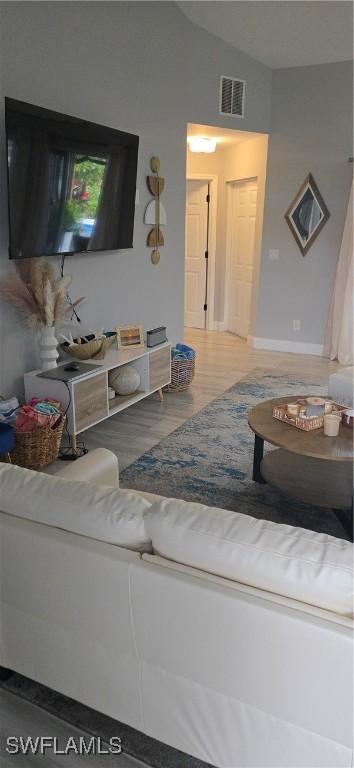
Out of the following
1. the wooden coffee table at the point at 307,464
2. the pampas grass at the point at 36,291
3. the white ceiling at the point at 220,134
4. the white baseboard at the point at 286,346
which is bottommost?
the white baseboard at the point at 286,346

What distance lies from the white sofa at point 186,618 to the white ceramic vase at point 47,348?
2.09m

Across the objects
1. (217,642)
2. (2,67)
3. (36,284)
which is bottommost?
(217,642)

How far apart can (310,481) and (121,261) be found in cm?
253

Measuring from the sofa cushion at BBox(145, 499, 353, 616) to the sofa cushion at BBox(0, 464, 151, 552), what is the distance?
5 centimetres

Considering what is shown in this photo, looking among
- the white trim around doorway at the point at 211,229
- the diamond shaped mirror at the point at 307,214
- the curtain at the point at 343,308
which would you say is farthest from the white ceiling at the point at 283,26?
the white trim around doorway at the point at 211,229

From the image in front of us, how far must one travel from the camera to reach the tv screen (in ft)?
10.4

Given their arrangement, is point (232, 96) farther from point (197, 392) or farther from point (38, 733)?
point (38, 733)

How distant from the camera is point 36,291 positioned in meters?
3.38

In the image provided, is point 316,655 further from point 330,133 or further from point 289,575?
point 330,133

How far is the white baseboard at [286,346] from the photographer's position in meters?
6.57

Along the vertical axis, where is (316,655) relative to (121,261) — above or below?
below

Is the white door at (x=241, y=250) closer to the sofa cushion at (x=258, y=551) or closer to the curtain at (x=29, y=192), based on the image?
the curtain at (x=29, y=192)

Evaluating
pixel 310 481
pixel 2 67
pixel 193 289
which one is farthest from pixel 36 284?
pixel 193 289

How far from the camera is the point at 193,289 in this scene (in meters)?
7.92
